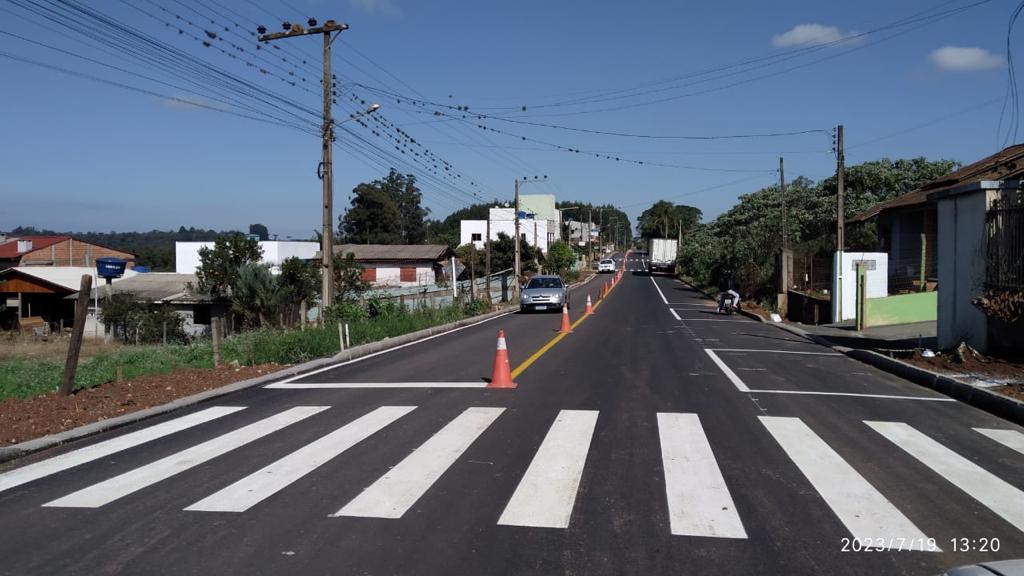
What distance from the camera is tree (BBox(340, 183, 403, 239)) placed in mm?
100438

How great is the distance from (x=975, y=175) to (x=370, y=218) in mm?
86318

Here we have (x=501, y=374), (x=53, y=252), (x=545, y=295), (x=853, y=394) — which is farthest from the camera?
(x=53, y=252)

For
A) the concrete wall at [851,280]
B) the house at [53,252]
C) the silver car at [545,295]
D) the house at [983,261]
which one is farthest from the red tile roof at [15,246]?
the house at [983,261]

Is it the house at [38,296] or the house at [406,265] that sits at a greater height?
the house at [406,265]

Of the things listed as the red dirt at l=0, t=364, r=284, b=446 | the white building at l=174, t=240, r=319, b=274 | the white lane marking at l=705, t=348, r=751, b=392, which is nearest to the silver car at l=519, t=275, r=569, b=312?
the white lane marking at l=705, t=348, r=751, b=392

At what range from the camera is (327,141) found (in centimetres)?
2266

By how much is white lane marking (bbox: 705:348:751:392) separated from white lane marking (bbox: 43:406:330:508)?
6.41 meters

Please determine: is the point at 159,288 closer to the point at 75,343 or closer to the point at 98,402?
the point at 75,343

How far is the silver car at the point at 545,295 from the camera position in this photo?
32.9 meters

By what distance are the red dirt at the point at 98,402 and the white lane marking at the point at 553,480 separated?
5.62 m

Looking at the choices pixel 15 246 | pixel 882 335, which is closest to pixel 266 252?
pixel 15 246

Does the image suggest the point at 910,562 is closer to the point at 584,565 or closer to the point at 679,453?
the point at 584,565

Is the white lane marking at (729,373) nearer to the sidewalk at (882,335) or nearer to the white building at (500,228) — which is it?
the sidewalk at (882,335)

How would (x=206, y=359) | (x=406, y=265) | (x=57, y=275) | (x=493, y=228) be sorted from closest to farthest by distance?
1. (x=206, y=359)
2. (x=57, y=275)
3. (x=406, y=265)
4. (x=493, y=228)
